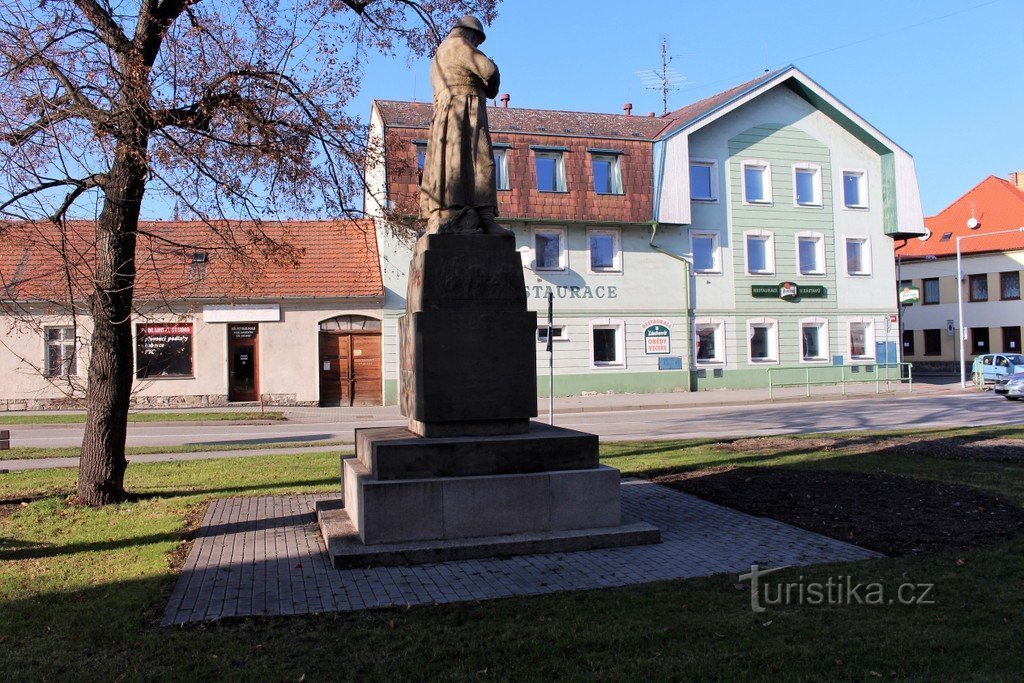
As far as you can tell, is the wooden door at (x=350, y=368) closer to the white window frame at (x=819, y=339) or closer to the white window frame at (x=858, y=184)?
the white window frame at (x=819, y=339)

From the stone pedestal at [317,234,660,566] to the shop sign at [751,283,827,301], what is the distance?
86.9ft

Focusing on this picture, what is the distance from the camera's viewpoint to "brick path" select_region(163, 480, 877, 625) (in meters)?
5.70

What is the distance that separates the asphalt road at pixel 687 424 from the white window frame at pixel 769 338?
613 cm

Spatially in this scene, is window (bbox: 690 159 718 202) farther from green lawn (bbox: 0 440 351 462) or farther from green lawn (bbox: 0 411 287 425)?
green lawn (bbox: 0 440 351 462)

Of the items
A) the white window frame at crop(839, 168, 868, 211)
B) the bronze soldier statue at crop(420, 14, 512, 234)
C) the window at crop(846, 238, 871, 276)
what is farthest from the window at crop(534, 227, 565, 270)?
the bronze soldier statue at crop(420, 14, 512, 234)

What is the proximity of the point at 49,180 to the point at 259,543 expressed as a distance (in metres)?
4.17

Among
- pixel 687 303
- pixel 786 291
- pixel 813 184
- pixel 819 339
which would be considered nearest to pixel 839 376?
pixel 819 339

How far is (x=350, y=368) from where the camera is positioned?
1118 inches

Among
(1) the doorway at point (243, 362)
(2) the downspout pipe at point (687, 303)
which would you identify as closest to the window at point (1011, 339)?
(2) the downspout pipe at point (687, 303)

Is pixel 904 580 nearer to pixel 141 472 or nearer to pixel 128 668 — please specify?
pixel 128 668

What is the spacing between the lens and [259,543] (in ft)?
24.6

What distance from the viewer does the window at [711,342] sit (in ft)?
105

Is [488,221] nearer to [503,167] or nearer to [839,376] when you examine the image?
[503,167]

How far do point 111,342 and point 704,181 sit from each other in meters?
26.6
